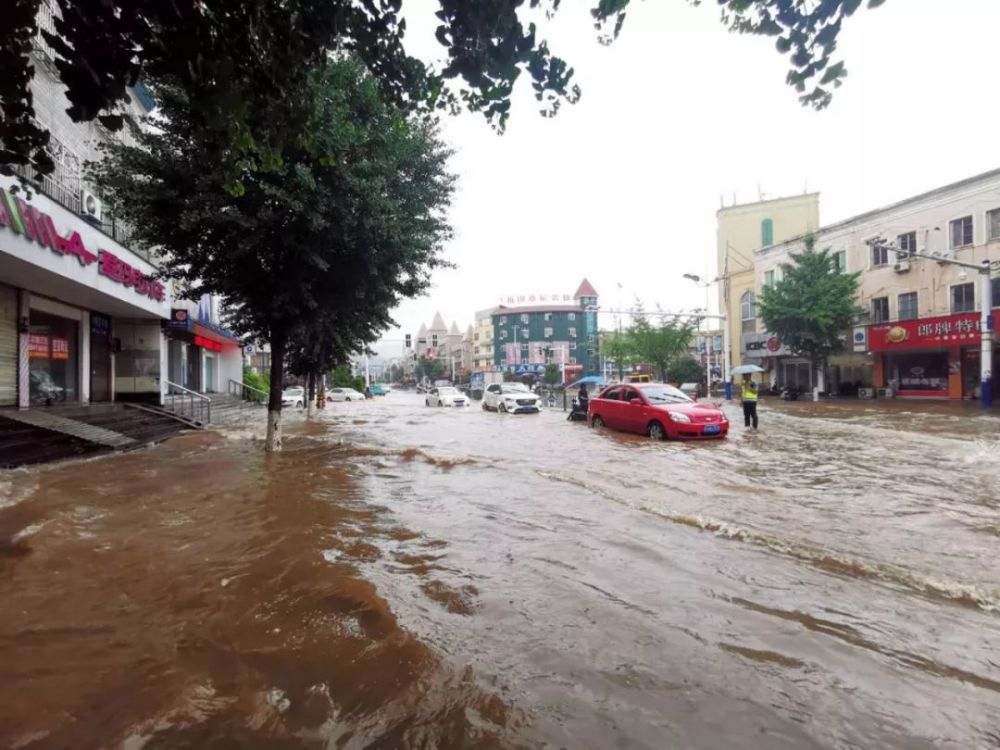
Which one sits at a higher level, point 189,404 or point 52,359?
point 52,359

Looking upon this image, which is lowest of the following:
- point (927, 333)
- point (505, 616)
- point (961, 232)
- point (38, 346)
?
point (505, 616)

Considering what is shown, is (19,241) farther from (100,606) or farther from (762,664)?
(762,664)

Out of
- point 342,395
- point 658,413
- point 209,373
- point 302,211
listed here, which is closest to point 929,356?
point 658,413

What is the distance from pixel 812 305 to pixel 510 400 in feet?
55.7

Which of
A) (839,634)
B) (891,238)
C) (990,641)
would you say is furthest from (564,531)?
(891,238)

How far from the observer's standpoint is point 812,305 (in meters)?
28.6

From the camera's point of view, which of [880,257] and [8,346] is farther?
[880,257]

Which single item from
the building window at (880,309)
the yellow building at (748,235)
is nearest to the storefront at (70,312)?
the building window at (880,309)

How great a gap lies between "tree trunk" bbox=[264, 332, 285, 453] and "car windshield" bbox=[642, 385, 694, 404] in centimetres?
842

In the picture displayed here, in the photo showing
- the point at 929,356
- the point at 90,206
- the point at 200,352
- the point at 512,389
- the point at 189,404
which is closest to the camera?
the point at 90,206

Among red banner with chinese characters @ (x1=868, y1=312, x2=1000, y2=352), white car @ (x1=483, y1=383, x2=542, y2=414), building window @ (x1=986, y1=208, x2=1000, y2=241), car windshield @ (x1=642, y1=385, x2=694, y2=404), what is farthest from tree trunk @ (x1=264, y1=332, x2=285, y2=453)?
building window @ (x1=986, y1=208, x2=1000, y2=241)

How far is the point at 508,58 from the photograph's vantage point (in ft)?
10.6

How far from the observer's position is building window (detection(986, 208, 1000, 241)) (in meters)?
24.2

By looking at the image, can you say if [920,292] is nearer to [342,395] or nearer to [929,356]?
[929,356]
